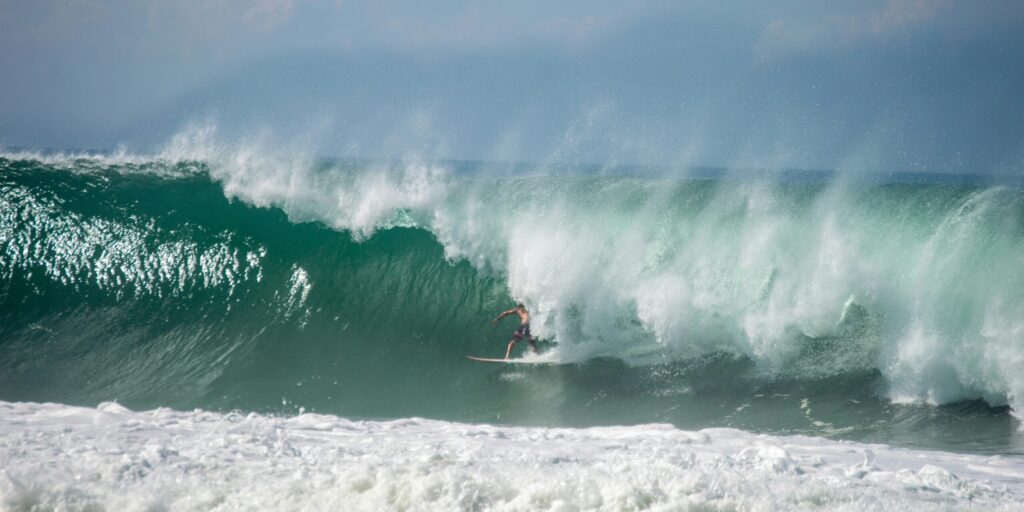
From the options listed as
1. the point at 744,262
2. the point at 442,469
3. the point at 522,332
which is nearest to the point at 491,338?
the point at 522,332

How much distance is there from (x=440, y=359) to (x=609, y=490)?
689 centimetres

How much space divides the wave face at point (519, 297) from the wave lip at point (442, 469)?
2.57 meters

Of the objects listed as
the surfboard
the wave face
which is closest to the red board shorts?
the wave face

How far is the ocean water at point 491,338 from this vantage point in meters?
4.42

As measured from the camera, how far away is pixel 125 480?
426 cm

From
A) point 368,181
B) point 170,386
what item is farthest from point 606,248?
point 170,386

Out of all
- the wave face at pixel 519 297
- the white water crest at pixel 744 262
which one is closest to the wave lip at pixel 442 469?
the wave face at pixel 519 297

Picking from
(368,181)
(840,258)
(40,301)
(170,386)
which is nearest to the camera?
(170,386)

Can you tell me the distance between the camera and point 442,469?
428cm

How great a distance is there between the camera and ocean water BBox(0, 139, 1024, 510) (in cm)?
442

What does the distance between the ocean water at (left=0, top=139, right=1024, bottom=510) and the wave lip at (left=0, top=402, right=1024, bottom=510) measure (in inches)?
Result: 1.0

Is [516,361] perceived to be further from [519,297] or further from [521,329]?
[519,297]

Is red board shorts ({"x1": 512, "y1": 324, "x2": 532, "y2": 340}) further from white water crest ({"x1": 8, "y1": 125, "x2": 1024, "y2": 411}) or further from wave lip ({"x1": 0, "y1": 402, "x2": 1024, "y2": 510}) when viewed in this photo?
wave lip ({"x1": 0, "y1": 402, "x2": 1024, "y2": 510})

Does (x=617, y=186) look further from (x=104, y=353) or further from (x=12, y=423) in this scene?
(x=12, y=423)
